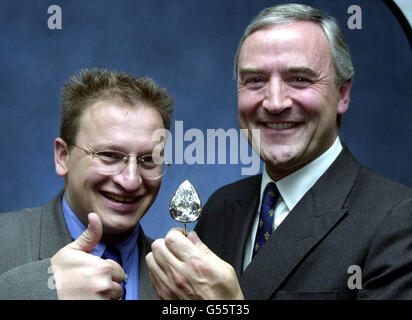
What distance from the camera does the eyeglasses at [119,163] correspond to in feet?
5.67

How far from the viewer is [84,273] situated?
1.42 meters

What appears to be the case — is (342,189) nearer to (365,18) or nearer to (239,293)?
(239,293)

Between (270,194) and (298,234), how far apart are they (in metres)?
0.23

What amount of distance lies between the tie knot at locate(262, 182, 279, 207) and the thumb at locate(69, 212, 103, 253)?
636mm

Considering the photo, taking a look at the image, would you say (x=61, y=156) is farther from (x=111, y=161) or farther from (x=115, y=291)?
(x=115, y=291)

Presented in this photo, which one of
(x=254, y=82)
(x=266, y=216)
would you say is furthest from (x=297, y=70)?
(x=266, y=216)

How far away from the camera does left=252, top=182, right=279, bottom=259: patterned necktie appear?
176 cm

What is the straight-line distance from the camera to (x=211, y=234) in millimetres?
1981

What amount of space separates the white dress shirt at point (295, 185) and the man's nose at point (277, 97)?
0.21 metres

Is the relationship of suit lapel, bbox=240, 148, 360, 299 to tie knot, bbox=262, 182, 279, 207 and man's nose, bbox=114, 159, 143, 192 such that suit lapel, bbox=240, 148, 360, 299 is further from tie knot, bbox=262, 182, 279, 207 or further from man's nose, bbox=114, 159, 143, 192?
man's nose, bbox=114, 159, 143, 192

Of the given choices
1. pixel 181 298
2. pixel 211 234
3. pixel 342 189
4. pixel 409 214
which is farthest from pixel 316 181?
pixel 181 298

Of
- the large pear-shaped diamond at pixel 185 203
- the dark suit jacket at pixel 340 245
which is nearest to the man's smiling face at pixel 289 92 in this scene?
the dark suit jacket at pixel 340 245

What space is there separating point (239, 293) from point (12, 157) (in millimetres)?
1512
